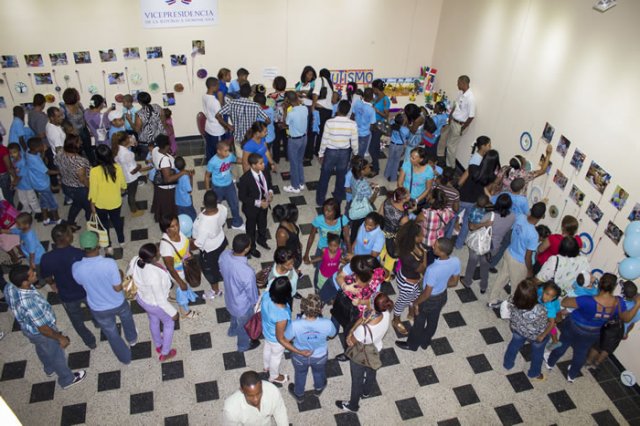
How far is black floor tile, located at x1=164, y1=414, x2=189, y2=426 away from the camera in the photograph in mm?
4605

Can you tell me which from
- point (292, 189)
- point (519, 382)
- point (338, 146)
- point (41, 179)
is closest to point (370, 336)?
point (519, 382)

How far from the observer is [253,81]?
8.98m

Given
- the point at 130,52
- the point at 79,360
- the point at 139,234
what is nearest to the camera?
the point at 79,360

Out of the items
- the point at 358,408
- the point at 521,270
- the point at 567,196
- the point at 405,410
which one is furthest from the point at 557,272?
the point at 358,408

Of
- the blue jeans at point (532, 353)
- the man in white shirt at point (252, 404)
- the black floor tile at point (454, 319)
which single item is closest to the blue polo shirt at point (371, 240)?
the black floor tile at point (454, 319)

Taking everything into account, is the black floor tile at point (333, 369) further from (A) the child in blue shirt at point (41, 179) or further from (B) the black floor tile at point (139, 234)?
(A) the child in blue shirt at point (41, 179)

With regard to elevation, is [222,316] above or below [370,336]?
below

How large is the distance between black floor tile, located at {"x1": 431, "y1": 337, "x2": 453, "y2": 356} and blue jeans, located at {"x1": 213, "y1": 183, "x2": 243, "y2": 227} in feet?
10.6

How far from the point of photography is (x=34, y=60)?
7750 mm

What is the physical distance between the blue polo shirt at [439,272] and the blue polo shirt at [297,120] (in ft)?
11.0

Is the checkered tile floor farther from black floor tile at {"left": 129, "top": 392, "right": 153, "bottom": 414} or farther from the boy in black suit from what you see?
the boy in black suit

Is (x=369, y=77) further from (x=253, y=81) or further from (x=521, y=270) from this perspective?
(x=521, y=270)

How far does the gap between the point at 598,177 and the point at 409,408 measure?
352 centimetres

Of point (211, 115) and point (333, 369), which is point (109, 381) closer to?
point (333, 369)
